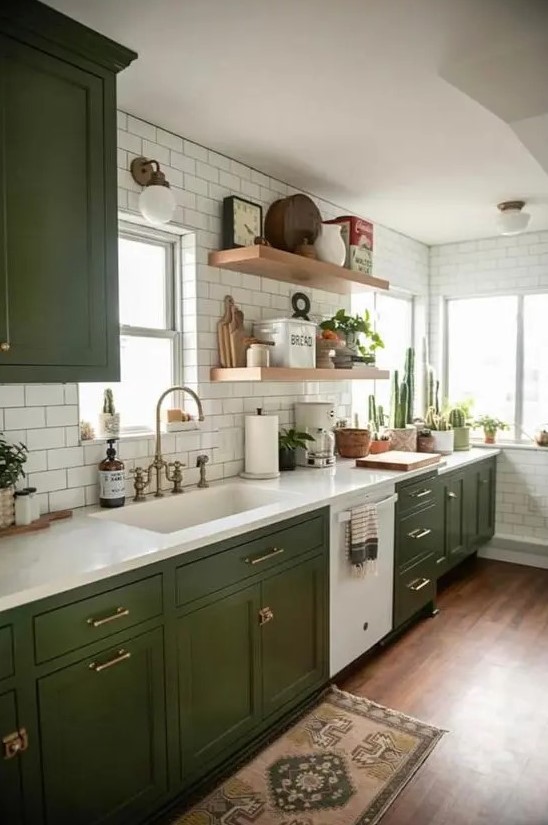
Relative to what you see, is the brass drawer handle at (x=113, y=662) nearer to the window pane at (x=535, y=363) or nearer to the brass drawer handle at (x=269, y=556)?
the brass drawer handle at (x=269, y=556)

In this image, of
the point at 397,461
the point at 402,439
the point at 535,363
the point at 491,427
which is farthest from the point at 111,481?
the point at 535,363

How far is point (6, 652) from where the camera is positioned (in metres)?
1.43

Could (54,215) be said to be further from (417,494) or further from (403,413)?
(403,413)

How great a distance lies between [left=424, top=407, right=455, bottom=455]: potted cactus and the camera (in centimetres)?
446

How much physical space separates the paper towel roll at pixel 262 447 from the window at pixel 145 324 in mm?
466

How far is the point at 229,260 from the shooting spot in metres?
2.84

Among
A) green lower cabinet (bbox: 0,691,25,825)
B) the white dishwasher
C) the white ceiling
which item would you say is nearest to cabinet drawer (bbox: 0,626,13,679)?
green lower cabinet (bbox: 0,691,25,825)

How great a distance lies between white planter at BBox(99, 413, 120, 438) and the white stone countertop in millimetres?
315

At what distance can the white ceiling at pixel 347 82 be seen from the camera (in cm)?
183

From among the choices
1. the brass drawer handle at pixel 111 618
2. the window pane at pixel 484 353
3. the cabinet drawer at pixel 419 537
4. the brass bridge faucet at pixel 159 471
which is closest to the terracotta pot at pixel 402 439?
the cabinet drawer at pixel 419 537

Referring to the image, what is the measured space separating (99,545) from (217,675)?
0.62m

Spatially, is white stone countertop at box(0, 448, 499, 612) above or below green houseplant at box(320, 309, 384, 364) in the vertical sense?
below

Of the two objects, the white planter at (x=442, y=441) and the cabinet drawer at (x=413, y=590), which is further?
the white planter at (x=442, y=441)

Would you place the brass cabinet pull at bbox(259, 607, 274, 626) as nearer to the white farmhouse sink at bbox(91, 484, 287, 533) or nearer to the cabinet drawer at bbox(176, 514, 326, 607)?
the cabinet drawer at bbox(176, 514, 326, 607)
